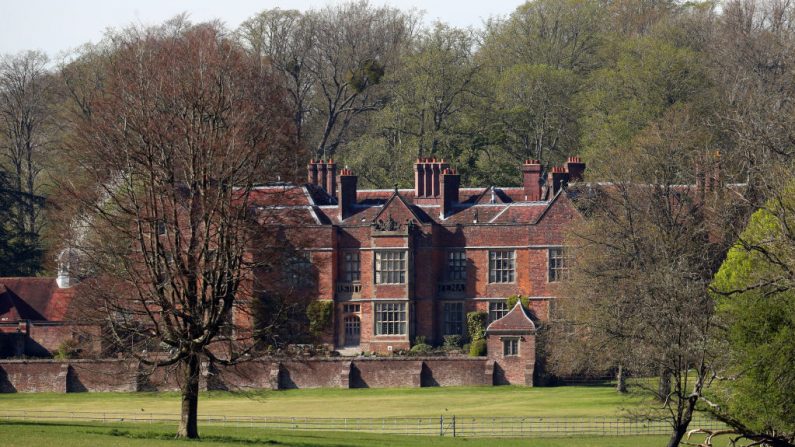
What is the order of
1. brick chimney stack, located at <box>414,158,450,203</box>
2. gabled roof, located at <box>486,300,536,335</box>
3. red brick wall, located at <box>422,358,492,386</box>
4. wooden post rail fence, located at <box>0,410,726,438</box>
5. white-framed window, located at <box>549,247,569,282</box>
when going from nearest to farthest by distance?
wooden post rail fence, located at <box>0,410,726,438</box> → gabled roof, located at <box>486,300,536,335</box> → red brick wall, located at <box>422,358,492,386</box> → white-framed window, located at <box>549,247,569,282</box> → brick chimney stack, located at <box>414,158,450,203</box>

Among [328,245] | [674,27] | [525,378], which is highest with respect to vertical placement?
[674,27]

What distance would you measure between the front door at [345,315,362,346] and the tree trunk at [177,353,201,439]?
1059 inches

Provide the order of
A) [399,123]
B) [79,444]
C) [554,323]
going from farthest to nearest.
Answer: [399,123] < [554,323] < [79,444]

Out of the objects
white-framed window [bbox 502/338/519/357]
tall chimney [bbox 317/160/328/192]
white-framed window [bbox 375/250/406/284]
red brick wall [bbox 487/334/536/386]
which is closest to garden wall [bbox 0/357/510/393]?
red brick wall [bbox 487/334/536/386]

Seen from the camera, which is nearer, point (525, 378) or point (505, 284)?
point (525, 378)

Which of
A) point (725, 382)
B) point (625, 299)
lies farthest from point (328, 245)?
point (725, 382)

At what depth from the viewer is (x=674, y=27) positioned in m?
94.5

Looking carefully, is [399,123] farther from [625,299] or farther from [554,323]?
[625,299]

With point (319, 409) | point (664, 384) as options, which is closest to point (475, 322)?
point (319, 409)

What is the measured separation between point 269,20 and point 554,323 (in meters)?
42.0

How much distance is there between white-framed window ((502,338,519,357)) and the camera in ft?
212

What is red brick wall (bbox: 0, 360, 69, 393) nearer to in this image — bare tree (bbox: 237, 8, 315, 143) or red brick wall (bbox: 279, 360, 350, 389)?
red brick wall (bbox: 279, 360, 350, 389)

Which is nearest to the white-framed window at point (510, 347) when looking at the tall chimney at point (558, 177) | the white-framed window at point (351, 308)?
the white-framed window at point (351, 308)

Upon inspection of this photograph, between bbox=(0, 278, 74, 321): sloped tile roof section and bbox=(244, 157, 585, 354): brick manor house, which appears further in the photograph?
bbox=(0, 278, 74, 321): sloped tile roof section
